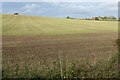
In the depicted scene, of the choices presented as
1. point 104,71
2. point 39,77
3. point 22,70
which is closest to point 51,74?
point 39,77

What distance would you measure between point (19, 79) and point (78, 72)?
2.10m

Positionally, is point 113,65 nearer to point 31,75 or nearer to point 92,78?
point 92,78

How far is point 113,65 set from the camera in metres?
10.7

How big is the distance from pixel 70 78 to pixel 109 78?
1.40m

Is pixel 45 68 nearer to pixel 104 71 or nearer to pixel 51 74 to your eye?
pixel 51 74

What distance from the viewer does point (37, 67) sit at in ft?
35.4

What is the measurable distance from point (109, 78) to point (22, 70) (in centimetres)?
313

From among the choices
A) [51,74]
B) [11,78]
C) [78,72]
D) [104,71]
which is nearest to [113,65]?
[104,71]

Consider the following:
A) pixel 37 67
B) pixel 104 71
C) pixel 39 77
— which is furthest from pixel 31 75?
pixel 104 71

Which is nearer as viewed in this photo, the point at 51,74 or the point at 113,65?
the point at 51,74

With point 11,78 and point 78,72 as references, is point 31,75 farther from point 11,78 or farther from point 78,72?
point 78,72

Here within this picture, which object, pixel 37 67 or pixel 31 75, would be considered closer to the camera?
pixel 31 75

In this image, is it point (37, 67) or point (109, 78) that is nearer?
point (109, 78)

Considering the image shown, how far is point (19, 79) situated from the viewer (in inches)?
384
